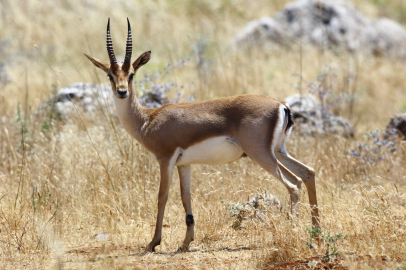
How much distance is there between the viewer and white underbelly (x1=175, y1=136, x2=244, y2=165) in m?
6.11

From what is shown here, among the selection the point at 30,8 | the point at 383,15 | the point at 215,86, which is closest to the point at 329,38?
the point at 383,15

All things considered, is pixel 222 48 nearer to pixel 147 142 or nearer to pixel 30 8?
pixel 30 8

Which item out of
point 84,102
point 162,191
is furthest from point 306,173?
point 84,102

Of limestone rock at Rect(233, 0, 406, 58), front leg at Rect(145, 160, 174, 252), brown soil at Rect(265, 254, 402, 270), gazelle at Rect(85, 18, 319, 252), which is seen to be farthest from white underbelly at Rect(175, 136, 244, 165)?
limestone rock at Rect(233, 0, 406, 58)

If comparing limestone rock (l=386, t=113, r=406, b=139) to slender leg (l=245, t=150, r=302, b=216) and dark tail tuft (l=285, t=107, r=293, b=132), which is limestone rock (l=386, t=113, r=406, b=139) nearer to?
dark tail tuft (l=285, t=107, r=293, b=132)

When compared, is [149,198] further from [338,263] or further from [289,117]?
[338,263]

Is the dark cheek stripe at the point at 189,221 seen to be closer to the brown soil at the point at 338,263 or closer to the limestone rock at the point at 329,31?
the brown soil at the point at 338,263

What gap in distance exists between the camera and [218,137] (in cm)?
612

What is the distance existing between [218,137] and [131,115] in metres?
1.17

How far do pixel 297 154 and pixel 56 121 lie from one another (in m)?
4.54

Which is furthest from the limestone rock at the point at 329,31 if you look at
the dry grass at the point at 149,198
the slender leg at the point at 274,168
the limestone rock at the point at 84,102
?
the slender leg at the point at 274,168

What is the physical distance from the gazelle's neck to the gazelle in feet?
0.25

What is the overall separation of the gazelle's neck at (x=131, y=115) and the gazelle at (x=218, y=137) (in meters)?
0.07

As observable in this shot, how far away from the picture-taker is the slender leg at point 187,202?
6217 millimetres
